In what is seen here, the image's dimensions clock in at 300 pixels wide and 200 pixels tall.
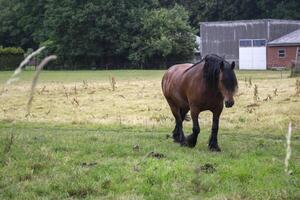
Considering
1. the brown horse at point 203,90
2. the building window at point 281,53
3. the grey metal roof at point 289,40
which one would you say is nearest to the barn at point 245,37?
the grey metal roof at point 289,40

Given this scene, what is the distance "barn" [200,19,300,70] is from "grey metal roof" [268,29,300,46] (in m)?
1.31

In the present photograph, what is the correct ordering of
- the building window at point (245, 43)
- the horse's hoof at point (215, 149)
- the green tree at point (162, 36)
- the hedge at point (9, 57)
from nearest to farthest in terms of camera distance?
1. the horse's hoof at point (215, 149)
2. the hedge at point (9, 57)
3. the building window at point (245, 43)
4. the green tree at point (162, 36)

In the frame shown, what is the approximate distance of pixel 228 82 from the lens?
9.78 metres

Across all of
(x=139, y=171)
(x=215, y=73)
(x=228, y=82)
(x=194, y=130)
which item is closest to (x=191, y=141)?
(x=194, y=130)

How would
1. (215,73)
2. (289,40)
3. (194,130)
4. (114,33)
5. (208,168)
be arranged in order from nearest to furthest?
1. (208,168)
2. (215,73)
3. (194,130)
4. (289,40)
5. (114,33)

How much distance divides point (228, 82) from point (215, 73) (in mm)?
531

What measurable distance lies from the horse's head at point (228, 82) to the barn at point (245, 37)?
61863mm

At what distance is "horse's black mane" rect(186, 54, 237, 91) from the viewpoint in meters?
9.80

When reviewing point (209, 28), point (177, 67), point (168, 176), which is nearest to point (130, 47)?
point (209, 28)

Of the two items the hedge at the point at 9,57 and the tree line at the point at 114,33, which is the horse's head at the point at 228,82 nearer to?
the tree line at the point at 114,33

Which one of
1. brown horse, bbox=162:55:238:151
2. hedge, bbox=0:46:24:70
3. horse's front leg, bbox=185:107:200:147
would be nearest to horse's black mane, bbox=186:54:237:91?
brown horse, bbox=162:55:238:151

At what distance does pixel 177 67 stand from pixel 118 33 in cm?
6301

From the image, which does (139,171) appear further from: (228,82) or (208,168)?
(228,82)

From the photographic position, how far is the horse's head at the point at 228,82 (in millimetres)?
9773
